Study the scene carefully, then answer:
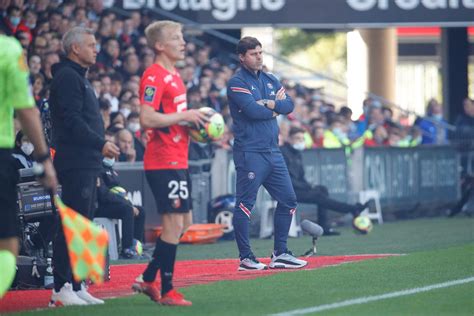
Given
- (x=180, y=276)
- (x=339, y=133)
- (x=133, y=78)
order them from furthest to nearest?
(x=339, y=133) → (x=133, y=78) → (x=180, y=276)

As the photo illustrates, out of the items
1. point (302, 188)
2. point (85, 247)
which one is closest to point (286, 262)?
point (85, 247)

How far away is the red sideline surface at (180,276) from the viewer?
10.2m

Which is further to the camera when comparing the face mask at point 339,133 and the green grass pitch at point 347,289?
the face mask at point 339,133

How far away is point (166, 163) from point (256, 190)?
125 inches

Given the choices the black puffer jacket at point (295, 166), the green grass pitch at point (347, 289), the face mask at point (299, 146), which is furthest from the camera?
the face mask at point (299, 146)

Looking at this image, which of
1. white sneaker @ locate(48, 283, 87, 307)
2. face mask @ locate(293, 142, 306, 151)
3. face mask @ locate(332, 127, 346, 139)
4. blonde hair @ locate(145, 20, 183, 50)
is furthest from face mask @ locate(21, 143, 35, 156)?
face mask @ locate(332, 127, 346, 139)

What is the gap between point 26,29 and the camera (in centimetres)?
1950

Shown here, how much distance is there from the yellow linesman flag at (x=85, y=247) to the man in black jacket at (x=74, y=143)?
123 cm

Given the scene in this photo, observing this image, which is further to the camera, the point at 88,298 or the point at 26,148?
the point at 26,148

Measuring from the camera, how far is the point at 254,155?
1245 centimetres

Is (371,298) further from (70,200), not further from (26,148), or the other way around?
(26,148)

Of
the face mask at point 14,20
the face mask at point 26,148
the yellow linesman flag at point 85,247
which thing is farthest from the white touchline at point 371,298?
the face mask at point 14,20

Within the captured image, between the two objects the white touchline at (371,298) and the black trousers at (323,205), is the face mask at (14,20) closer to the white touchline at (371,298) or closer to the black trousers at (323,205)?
the black trousers at (323,205)

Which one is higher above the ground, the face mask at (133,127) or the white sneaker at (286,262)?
the face mask at (133,127)
